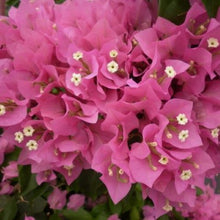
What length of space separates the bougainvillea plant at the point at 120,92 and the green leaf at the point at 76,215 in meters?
0.41

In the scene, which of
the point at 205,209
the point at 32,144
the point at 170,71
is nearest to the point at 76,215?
the point at 205,209

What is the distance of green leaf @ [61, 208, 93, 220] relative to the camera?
1021mm

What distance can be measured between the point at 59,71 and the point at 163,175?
0.69ft

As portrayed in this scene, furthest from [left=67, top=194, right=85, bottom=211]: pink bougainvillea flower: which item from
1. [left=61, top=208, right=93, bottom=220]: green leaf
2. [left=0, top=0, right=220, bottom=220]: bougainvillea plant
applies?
[left=0, top=0, right=220, bottom=220]: bougainvillea plant

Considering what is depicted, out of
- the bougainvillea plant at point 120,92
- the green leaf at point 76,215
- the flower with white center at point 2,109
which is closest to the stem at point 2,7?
the bougainvillea plant at point 120,92

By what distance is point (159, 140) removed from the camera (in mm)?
534

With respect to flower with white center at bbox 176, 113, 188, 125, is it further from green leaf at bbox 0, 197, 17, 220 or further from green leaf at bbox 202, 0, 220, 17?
green leaf at bbox 0, 197, 17, 220

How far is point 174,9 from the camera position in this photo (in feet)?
2.01

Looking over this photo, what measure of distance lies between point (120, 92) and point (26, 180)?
0.31 metres

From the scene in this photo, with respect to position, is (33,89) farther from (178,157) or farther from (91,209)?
(91,209)

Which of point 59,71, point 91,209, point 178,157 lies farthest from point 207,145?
point 91,209

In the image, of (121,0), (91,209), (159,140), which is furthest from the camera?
(91,209)

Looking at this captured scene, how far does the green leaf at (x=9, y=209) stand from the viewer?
3.16 feet

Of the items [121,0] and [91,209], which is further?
[91,209]
